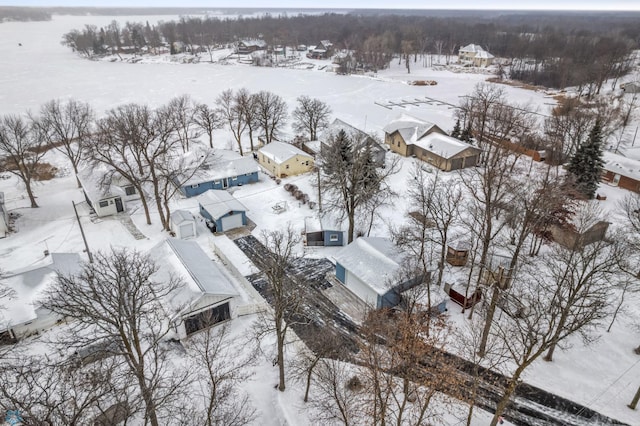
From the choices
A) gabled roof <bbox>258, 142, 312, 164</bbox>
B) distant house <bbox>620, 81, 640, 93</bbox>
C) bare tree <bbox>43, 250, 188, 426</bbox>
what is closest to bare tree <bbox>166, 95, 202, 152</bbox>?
gabled roof <bbox>258, 142, 312, 164</bbox>

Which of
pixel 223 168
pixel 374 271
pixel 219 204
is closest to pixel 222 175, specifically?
pixel 223 168

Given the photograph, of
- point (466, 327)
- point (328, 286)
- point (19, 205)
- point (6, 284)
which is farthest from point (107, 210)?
point (466, 327)

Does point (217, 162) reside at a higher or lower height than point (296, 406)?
higher

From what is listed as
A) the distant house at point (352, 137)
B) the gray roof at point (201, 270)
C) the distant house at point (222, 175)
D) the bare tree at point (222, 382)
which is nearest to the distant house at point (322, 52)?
the distant house at point (352, 137)

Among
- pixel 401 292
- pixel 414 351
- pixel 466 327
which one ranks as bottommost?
pixel 466 327

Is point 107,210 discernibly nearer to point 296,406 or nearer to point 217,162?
point 217,162

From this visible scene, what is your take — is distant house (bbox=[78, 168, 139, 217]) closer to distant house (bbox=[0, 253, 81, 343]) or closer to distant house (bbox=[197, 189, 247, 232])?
distant house (bbox=[197, 189, 247, 232])

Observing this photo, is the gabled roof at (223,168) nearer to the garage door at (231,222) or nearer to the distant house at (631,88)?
the garage door at (231,222)
